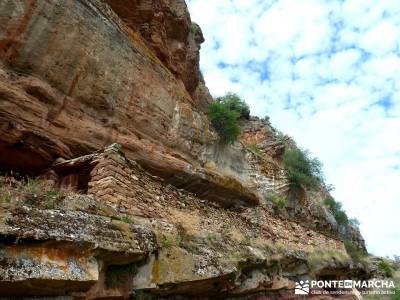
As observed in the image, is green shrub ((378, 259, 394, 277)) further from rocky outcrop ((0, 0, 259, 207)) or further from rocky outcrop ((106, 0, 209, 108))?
rocky outcrop ((0, 0, 259, 207))

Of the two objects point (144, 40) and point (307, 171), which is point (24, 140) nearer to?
point (144, 40)

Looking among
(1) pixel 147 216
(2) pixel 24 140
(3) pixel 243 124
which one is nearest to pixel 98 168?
(1) pixel 147 216

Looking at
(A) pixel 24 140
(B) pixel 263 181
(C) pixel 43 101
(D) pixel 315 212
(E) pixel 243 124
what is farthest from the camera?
(E) pixel 243 124

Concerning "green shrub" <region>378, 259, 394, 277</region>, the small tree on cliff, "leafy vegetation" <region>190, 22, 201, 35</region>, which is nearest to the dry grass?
the small tree on cliff

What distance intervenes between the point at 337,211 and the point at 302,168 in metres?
5.49

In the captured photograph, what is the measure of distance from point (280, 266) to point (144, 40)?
9.35 metres

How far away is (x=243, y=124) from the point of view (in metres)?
27.2

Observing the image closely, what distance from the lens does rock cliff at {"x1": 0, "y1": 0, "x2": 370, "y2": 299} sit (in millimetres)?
4121

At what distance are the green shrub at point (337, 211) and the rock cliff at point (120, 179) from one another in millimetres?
7936

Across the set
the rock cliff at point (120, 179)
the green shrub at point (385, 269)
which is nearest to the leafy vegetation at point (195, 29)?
the rock cliff at point (120, 179)

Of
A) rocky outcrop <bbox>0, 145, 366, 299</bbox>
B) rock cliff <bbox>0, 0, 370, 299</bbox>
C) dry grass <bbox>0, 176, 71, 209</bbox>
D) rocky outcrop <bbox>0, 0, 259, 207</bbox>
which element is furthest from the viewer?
rocky outcrop <bbox>0, 0, 259, 207</bbox>

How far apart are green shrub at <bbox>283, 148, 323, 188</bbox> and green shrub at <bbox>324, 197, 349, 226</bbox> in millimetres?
2296

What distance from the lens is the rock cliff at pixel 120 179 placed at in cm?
412

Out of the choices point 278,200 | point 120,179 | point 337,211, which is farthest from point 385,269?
point 120,179
